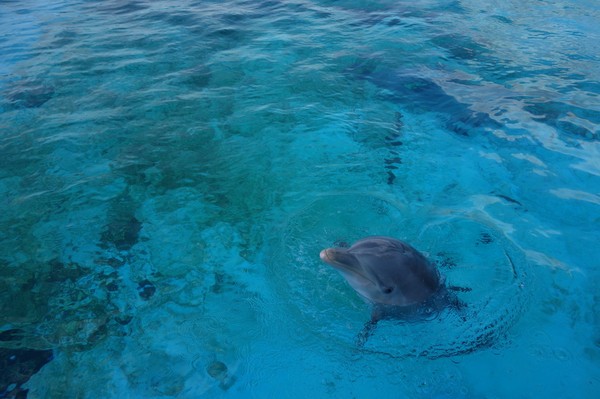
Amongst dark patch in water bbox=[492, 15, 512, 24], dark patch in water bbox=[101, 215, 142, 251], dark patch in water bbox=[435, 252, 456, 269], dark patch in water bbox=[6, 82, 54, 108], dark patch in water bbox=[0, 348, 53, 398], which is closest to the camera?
dark patch in water bbox=[0, 348, 53, 398]

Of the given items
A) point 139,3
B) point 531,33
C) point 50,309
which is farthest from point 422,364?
point 139,3

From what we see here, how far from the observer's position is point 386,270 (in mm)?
3316

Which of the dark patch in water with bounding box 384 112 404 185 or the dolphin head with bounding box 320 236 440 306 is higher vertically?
the dolphin head with bounding box 320 236 440 306

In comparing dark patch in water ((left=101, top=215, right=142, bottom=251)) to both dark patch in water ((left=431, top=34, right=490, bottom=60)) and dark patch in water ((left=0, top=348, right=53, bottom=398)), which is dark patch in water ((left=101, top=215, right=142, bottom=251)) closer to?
dark patch in water ((left=0, top=348, right=53, bottom=398))

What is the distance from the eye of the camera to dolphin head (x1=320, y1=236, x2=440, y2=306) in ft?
10.9

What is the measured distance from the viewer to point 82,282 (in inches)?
167

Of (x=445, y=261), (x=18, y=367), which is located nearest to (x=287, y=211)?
(x=445, y=261)

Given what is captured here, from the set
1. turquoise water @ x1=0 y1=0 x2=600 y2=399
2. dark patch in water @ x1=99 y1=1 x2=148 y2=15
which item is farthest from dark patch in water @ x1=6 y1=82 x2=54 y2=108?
dark patch in water @ x1=99 y1=1 x2=148 y2=15

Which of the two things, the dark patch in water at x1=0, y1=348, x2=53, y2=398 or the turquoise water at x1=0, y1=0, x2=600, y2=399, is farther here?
the turquoise water at x1=0, y1=0, x2=600, y2=399

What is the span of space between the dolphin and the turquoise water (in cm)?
24

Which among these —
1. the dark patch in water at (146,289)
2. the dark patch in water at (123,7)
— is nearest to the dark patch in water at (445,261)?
→ the dark patch in water at (146,289)

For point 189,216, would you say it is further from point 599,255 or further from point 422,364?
point 599,255

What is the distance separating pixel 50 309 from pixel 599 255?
559 cm

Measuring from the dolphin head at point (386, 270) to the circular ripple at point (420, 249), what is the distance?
0.37 meters
